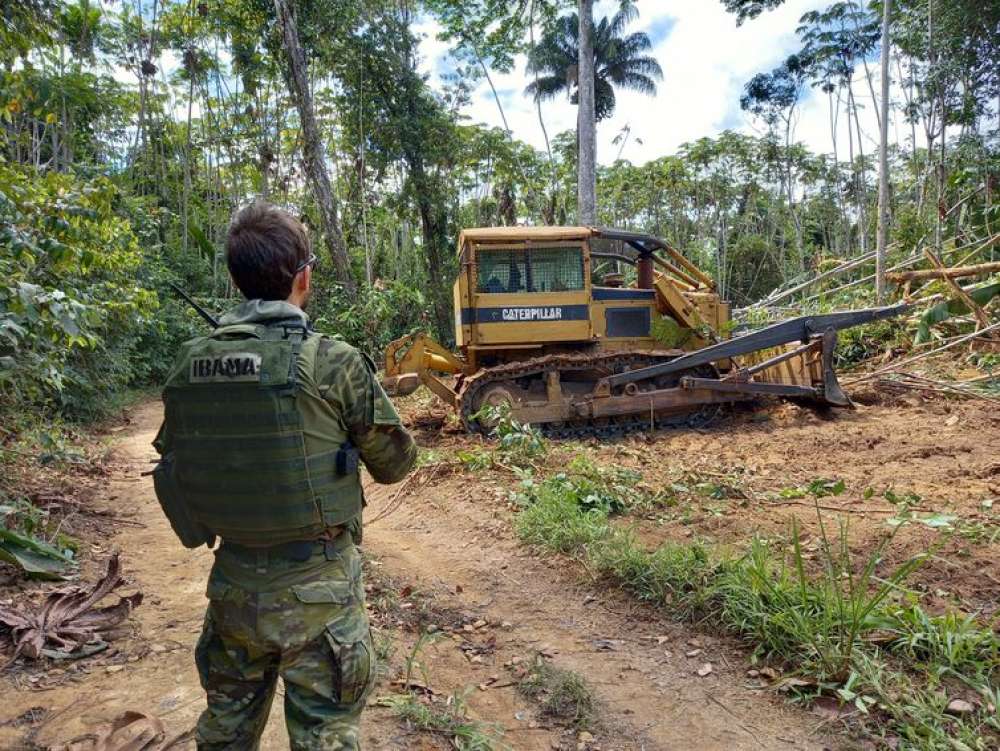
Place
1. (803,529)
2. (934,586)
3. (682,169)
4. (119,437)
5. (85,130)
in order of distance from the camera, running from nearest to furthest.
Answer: (934,586) < (803,529) < (119,437) < (85,130) < (682,169)

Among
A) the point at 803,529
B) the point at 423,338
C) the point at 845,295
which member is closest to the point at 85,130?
the point at 423,338

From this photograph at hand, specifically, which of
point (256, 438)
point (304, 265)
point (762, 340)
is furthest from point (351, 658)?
point (762, 340)

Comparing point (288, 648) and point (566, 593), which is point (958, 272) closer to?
point (566, 593)

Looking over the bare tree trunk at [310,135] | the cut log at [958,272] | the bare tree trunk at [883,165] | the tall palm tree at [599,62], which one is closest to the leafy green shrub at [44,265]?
the bare tree trunk at [310,135]

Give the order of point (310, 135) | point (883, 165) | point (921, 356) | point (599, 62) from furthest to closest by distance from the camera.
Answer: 1. point (599, 62)
2. point (310, 135)
3. point (883, 165)
4. point (921, 356)

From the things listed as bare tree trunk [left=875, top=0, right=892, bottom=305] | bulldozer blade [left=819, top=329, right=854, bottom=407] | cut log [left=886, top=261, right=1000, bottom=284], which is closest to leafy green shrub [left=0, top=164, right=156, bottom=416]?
bulldozer blade [left=819, top=329, right=854, bottom=407]

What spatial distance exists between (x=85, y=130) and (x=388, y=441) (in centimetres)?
2207

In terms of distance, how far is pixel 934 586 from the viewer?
10.8ft

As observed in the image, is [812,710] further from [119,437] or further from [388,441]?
[119,437]

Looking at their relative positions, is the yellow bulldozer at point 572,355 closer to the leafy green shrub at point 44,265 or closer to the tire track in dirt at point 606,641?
the tire track in dirt at point 606,641

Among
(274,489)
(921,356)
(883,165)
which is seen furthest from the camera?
(883,165)

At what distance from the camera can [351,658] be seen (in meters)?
1.64

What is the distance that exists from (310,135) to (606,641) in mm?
15114

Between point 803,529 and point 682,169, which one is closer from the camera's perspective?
point 803,529
